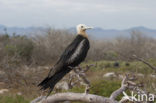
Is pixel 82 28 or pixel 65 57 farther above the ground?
pixel 82 28

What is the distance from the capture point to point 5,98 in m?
6.14

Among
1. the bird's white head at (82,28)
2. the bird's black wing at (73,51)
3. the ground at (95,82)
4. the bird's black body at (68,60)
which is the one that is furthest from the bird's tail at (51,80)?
the bird's white head at (82,28)

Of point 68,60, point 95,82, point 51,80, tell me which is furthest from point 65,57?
point 95,82

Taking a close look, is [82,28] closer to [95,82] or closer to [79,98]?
[79,98]

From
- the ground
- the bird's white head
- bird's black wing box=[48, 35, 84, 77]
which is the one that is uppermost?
the bird's white head

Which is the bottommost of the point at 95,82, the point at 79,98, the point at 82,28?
the point at 95,82

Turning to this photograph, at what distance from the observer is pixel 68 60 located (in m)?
4.14

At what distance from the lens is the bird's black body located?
385 cm

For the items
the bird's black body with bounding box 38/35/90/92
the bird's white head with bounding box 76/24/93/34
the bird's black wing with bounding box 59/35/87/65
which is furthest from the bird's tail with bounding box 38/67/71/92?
the bird's white head with bounding box 76/24/93/34

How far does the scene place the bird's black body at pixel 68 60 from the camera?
152 inches

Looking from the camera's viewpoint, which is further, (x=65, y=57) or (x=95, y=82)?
(x=95, y=82)

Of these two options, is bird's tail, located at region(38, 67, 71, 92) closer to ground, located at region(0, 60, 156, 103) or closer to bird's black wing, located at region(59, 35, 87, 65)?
bird's black wing, located at region(59, 35, 87, 65)

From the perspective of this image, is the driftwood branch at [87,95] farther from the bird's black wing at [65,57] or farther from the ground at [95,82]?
the bird's black wing at [65,57]

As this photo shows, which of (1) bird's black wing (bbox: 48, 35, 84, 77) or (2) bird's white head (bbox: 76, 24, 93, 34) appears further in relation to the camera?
(2) bird's white head (bbox: 76, 24, 93, 34)
